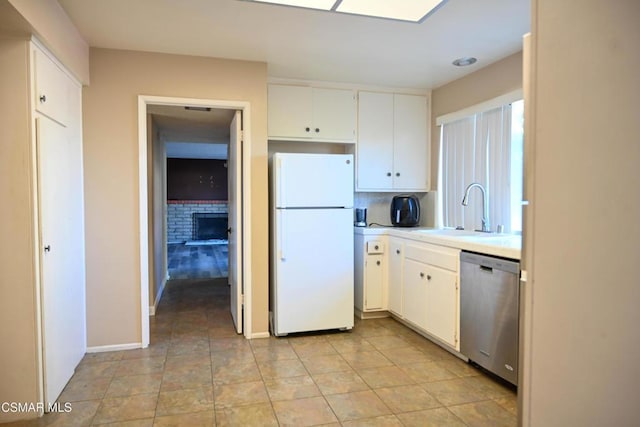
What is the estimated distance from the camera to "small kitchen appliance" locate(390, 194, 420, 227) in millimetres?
4129

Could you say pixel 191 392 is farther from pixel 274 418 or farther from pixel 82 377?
pixel 82 377

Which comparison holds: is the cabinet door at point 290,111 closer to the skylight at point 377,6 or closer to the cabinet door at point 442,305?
the skylight at point 377,6

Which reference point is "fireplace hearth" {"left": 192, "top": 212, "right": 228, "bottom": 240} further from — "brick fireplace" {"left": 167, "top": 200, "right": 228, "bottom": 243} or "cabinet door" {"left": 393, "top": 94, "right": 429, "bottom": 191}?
"cabinet door" {"left": 393, "top": 94, "right": 429, "bottom": 191}

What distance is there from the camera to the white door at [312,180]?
336cm

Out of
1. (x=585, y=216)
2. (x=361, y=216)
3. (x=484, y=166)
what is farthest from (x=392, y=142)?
(x=585, y=216)

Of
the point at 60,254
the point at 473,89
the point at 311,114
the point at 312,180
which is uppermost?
the point at 473,89

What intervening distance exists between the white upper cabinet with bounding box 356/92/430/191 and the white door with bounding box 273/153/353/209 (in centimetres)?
63

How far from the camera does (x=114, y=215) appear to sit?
3117mm

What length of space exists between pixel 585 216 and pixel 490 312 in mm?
1717

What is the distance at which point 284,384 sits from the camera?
2602mm

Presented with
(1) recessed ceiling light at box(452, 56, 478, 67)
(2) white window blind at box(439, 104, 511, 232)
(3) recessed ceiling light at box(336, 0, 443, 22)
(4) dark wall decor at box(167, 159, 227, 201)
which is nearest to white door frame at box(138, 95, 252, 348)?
(3) recessed ceiling light at box(336, 0, 443, 22)

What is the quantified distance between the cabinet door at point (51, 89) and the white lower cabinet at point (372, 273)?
259 cm

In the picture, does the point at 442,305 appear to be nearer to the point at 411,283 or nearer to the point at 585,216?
the point at 411,283

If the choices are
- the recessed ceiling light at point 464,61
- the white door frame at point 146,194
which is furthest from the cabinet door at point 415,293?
the recessed ceiling light at point 464,61
